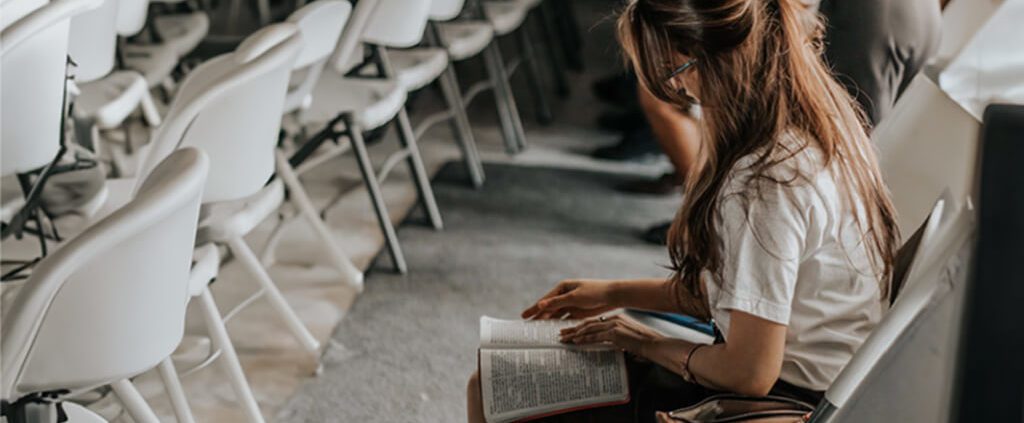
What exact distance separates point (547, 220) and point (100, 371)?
2.34 metres

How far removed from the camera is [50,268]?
4.36 ft

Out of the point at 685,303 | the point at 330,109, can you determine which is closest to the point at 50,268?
the point at 685,303

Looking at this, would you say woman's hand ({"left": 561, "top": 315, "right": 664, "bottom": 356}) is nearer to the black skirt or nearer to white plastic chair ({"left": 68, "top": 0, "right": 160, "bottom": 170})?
the black skirt

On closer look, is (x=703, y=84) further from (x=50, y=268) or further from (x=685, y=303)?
(x=50, y=268)

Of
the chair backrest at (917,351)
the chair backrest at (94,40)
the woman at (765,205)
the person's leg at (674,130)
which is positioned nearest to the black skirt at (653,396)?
the woman at (765,205)

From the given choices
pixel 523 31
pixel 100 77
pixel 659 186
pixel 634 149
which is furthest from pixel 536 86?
pixel 100 77

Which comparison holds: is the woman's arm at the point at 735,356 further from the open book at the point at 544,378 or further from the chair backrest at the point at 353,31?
the chair backrest at the point at 353,31

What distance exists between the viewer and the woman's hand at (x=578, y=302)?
6.06ft

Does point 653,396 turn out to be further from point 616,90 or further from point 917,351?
point 616,90

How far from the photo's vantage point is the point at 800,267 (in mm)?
1558

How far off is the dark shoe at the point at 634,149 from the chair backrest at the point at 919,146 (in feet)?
8.10

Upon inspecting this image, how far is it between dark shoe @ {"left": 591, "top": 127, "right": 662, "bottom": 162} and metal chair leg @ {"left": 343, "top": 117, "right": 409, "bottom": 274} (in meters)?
1.22

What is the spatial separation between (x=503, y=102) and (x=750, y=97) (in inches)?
114

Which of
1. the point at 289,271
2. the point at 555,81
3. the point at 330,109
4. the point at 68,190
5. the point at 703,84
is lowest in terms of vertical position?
the point at 555,81
